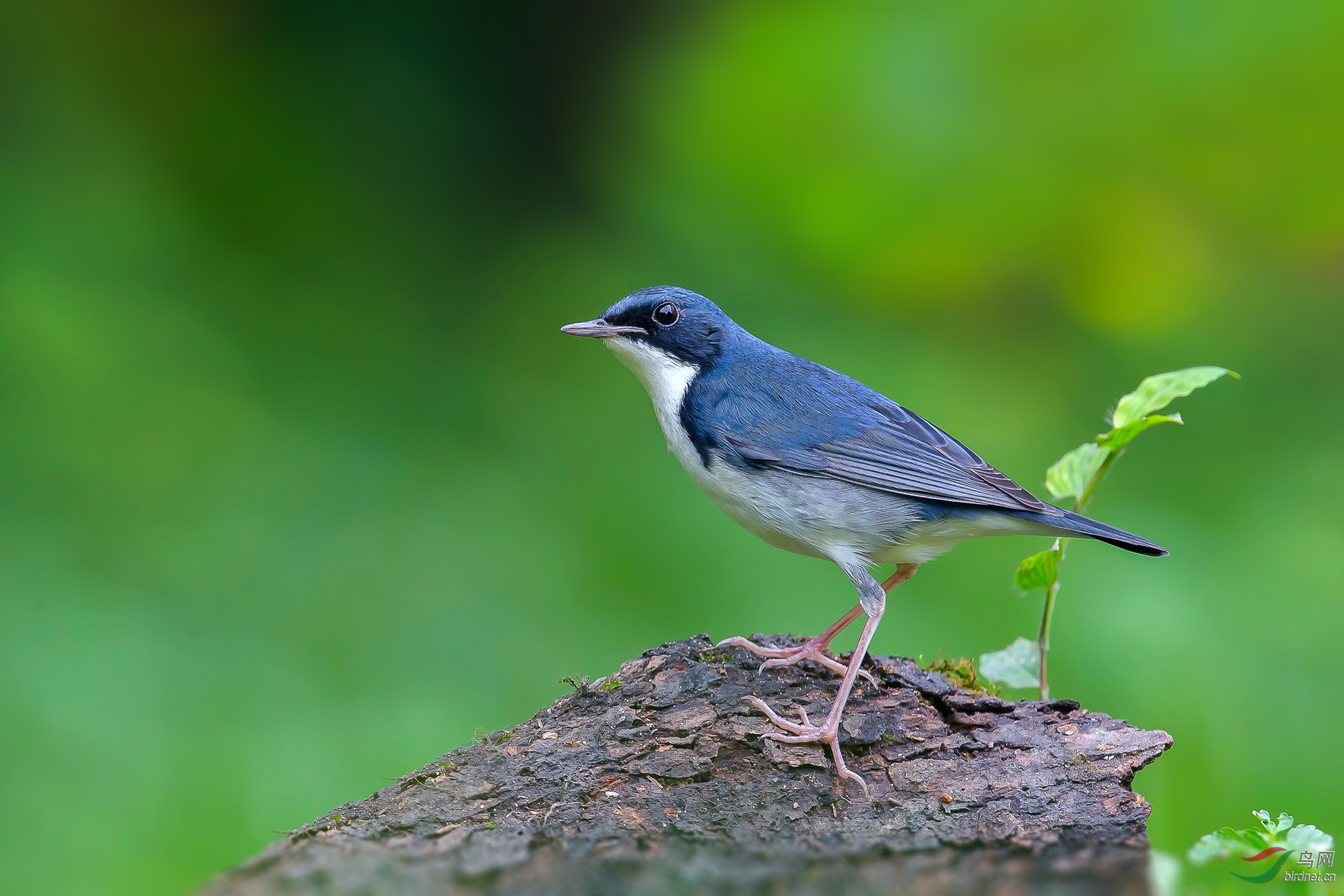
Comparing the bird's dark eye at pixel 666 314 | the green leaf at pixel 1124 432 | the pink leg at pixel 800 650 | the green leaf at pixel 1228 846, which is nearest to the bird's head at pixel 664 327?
the bird's dark eye at pixel 666 314

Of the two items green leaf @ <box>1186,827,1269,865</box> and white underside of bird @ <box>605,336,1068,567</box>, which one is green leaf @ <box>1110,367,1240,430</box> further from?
green leaf @ <box>1186,827,1269,865</box>

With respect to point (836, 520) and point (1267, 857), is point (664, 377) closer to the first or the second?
point (836, 520)

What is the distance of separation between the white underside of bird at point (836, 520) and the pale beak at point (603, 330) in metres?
0.68

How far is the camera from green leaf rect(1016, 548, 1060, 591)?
397 centimetres

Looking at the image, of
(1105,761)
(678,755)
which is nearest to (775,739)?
(678,755)

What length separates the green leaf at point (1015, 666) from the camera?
13.7 ft

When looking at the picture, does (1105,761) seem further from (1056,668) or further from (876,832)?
(1056,668)

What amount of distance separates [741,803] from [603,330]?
6.80 ft

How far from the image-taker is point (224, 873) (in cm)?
262

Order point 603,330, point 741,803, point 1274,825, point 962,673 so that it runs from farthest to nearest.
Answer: point 603,330, point 962,673, point 741,803, point 1274,825

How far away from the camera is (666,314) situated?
4.65 meters

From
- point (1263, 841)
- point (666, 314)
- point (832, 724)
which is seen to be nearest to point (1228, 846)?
point (1263, 841)

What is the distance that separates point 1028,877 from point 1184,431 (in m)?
5.09

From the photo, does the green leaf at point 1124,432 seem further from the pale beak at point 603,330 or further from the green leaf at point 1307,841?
the pale beak at point 603,330
